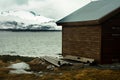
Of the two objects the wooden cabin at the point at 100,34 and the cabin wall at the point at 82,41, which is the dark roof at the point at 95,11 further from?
the cabin wall at the point at 82,41

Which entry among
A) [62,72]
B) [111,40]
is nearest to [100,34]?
[111,40]

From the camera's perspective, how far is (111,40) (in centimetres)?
2669

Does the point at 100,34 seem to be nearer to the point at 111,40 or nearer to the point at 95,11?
the point at 111,40

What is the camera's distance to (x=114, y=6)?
27406 millimetres

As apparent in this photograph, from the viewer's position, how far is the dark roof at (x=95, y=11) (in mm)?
26567

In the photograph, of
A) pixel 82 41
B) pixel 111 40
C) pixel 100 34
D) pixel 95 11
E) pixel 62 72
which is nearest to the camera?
pixel 62 72

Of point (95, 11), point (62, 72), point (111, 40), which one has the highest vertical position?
point (95, 11)

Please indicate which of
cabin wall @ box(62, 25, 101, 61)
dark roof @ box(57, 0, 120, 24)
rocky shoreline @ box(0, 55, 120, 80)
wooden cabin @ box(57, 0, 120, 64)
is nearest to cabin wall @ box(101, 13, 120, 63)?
wooden cabin @ box(57, 0, 120, 64)

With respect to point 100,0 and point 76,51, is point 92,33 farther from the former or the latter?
point 100,0

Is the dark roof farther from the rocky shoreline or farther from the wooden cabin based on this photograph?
the rocky shoreline

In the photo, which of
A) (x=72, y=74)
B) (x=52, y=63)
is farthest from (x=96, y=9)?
(x=72, y=74)

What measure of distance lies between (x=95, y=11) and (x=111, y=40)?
13.2 feet

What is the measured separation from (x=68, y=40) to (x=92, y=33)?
4.76 meters

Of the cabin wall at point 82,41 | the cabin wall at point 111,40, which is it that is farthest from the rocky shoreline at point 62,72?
the cabin wall at point 82,41
